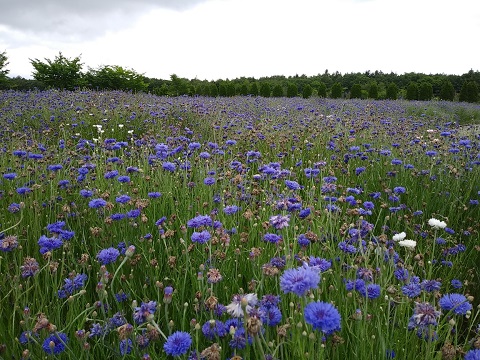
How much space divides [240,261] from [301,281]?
4.13 ft

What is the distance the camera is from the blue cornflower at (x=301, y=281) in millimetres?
1103

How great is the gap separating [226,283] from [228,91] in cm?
2177

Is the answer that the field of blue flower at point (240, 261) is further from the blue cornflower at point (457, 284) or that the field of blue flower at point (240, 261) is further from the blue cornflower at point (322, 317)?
the blue cornflower at point (457, 284)

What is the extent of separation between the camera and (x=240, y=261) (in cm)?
235

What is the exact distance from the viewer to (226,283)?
213 cm

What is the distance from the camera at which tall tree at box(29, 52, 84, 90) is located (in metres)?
16.3

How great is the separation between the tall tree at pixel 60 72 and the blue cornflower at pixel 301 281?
56.2 feet

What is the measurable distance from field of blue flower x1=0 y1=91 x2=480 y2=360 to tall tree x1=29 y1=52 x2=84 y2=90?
12559 millimetres

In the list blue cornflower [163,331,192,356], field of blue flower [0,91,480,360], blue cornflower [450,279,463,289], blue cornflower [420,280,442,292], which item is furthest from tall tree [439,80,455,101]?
blue cornflower [163,331,192,356]

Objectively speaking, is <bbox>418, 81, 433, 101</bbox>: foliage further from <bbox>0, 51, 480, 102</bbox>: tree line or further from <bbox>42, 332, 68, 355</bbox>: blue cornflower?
<bbox>42, 332, 68, 355</bbox>: blue cornflower

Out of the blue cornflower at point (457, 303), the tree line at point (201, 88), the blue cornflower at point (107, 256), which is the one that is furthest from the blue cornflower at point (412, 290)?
the tree line at point (201, 88)

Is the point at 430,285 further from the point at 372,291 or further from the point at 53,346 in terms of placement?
the point at 53,346

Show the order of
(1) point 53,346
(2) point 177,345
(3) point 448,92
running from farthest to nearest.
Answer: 1. (3) point 448,92
2. (1) point 53,346
3. (2) point 177,345

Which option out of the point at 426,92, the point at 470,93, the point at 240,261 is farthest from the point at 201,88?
the point at 240,261
